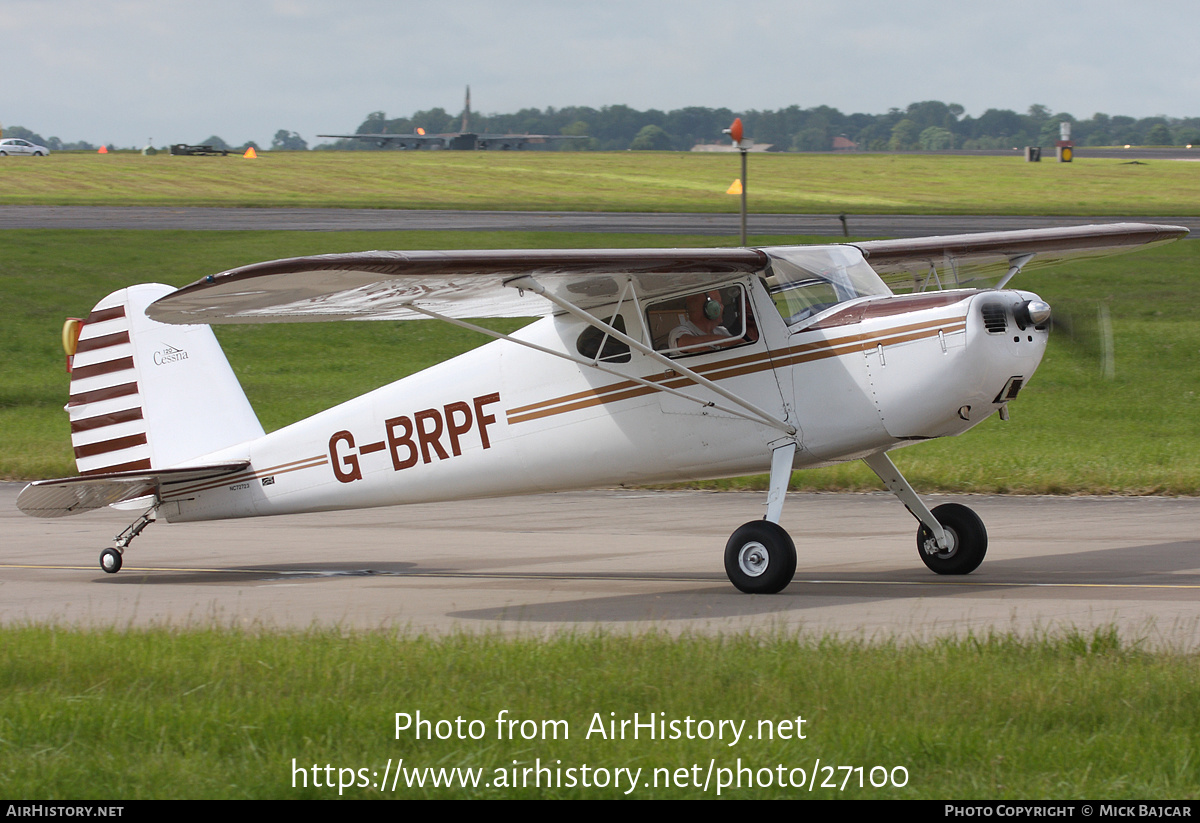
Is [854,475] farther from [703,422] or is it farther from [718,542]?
[703,422]

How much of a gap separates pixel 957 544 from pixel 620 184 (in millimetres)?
57499

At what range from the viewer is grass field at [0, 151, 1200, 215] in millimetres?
54188

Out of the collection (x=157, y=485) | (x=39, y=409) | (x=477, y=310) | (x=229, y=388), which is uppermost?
(x=477, y=310)

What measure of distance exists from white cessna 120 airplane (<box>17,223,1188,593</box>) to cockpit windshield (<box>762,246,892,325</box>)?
0.06 feet

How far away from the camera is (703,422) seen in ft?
34.3

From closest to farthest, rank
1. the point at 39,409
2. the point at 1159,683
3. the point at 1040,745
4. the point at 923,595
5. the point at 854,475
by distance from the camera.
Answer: the point at 1040,745 → the point at 1159,683 → the point at 923,595 → the point at 854,475 → the point at 39,409

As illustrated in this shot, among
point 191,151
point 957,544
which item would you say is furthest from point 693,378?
point 191,151

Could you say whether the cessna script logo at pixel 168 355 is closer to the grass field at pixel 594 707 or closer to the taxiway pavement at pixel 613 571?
the taxiway pavement at pixel 613 571

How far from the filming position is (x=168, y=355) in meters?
13.0

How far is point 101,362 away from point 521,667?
25.2ft

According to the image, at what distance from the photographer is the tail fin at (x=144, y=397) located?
12812mm

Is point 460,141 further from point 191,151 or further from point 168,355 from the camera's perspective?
point 168,355

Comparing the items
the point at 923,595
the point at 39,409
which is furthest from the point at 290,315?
the point at 39,409

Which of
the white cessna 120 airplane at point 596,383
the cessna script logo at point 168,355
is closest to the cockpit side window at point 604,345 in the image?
the white cessna 120 airplane at point 596,383
